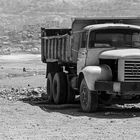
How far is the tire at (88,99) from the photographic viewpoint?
14555mm

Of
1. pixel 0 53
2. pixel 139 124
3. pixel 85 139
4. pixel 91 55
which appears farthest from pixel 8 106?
pixel 0 53

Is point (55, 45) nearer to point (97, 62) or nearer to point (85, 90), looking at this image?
point (97, 62)

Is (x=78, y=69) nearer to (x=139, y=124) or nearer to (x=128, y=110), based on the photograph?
(x=128, y=110)

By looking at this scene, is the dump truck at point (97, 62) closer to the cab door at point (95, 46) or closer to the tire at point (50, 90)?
the cab door at point (95, 46)

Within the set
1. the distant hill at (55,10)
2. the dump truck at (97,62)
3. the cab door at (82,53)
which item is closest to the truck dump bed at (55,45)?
the dump truck at (97,62)

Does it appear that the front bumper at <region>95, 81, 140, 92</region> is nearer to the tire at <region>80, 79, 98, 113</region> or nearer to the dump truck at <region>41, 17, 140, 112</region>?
the dump truck at <region>41, 17, 140, 112</region>

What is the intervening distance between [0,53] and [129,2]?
7735 centimetres

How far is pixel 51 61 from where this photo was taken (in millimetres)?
18797

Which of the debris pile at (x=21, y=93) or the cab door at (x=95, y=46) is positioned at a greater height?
the cab door at (x=95, y=46)

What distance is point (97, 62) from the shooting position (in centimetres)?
1498

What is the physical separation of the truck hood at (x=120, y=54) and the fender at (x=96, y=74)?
1.04 ft

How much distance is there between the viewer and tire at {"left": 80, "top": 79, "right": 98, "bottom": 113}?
47.8 ft

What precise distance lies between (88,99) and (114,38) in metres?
1.87

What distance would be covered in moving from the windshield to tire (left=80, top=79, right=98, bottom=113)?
3.69ft
